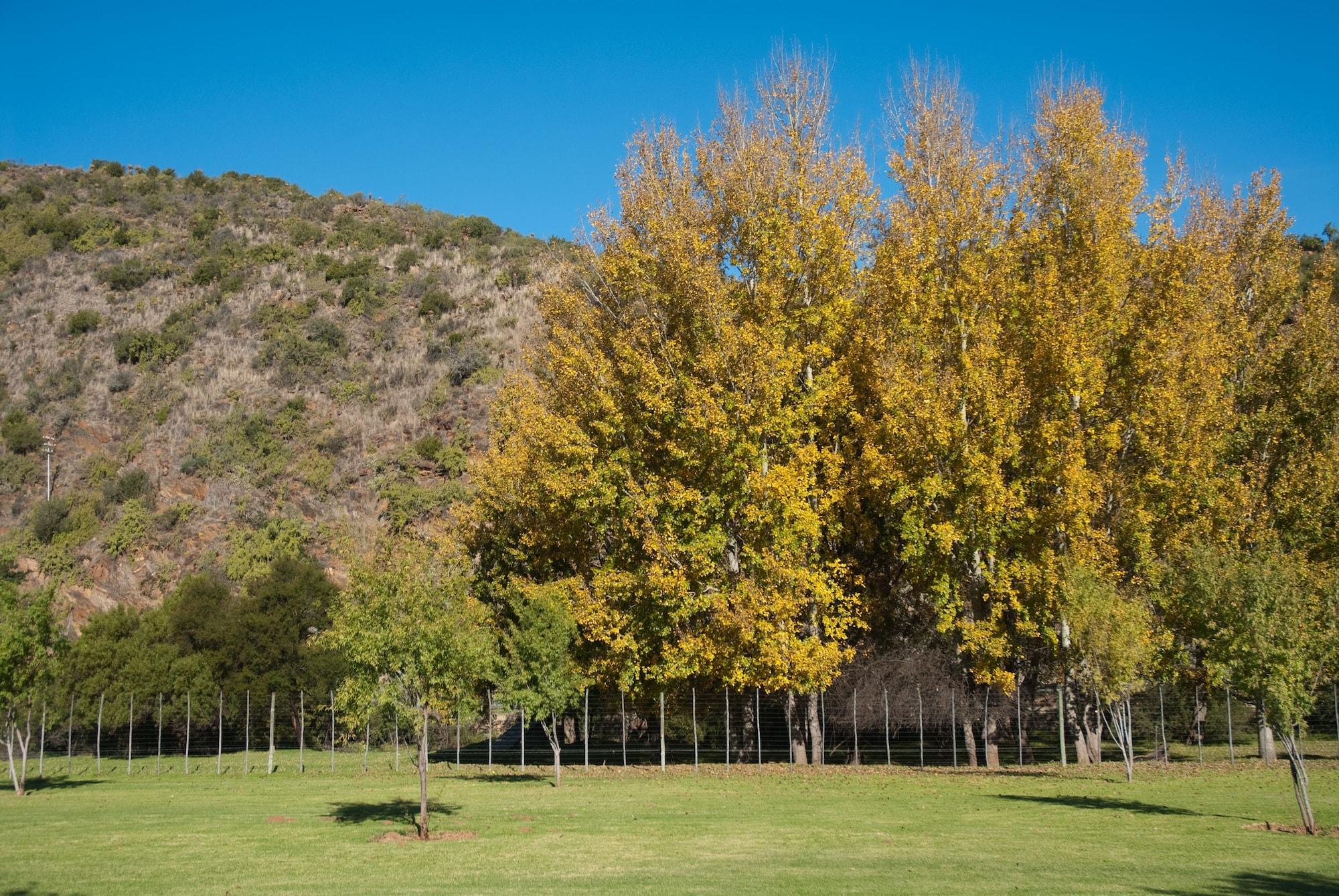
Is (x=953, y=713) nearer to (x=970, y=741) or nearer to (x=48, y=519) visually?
(x=970, y=741)

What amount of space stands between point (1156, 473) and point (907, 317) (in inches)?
287

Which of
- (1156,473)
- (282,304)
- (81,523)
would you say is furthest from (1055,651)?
(282,304)

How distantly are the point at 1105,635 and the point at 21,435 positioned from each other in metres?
61.1

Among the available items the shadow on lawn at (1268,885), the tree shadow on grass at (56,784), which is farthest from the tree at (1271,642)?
the tree shadow on grass at (56,784)

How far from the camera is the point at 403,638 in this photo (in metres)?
16.4

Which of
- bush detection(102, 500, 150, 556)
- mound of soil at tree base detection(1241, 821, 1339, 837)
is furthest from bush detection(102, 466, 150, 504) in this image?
mound of soil at tree base detection(1241, 821, 1339, 837)

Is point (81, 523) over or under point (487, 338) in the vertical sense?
under

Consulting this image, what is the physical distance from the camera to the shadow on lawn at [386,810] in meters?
19.2

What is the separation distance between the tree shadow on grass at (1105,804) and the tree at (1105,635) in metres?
2.64

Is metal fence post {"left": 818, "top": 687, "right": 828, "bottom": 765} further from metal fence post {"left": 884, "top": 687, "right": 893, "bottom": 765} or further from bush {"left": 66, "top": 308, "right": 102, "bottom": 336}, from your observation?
bush {"left": 66, "top": 308, "right": 102, "bottom": 336}

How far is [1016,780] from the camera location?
2444 centimetres

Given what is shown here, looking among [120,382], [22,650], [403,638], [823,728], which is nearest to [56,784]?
[22,650]

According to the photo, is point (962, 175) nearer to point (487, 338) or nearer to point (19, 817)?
point (19, 817)

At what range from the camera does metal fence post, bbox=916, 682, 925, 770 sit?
29422 millimetres
